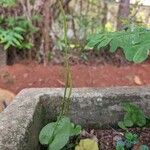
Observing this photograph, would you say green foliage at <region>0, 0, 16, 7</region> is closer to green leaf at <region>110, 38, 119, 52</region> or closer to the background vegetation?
the background vegetation

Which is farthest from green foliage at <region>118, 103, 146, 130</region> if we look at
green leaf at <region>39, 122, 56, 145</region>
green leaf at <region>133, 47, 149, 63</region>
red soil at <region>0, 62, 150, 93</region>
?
red soil at <region>0, 62, 150, 93</region>

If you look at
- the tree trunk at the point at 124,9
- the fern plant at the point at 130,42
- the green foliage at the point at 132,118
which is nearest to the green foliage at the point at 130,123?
the green foliage at the point at 132,118

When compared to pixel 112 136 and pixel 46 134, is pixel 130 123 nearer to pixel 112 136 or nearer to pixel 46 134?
pixel 112 136

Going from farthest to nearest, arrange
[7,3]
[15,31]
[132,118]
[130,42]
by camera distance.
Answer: [15,31] < [7,3] < [132,118] < [130,42]

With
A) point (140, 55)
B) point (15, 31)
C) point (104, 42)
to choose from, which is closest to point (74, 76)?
point (15, 31)

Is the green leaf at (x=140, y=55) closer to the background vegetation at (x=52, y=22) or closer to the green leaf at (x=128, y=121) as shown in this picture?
the green leaf at (x=128, y=121)

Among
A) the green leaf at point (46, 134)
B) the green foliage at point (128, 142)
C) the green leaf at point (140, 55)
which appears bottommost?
the green foliage at point (128, 142)

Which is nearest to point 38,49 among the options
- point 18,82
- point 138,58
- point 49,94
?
point 18,82
